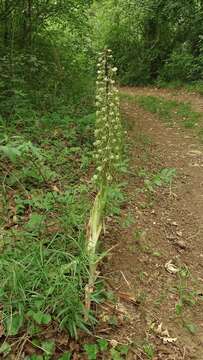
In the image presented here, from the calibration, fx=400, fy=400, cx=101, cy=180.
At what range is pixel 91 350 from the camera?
2.49 m

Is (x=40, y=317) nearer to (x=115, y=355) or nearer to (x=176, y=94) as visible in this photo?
(x=115, y=355)

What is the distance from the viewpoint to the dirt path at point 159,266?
2.78 m

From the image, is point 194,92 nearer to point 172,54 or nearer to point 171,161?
point 172,54

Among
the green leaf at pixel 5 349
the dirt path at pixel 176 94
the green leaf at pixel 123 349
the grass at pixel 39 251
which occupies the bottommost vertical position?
the green leaf at pixel 123 349

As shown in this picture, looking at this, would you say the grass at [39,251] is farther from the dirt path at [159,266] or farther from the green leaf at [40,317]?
the dirt path at [159,266]

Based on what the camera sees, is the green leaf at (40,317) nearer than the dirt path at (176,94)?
Yes

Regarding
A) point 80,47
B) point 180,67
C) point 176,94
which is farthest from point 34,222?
point 180,67

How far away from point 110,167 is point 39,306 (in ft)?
3.55

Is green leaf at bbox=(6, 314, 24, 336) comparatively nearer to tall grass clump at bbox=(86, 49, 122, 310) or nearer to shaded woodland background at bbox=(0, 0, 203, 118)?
tall grass clump at bbox=(86, 49, 122, 310)

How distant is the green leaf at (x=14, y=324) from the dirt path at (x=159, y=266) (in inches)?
25.3

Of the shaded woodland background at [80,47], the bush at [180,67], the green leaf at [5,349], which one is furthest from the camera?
the bush at [180,67]

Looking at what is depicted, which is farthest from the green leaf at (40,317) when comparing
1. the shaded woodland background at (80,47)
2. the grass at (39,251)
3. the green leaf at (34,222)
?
the shaded woodland background at (80,47)

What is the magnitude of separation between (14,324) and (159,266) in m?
1.46

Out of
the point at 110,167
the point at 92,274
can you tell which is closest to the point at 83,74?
the point at 110,167
